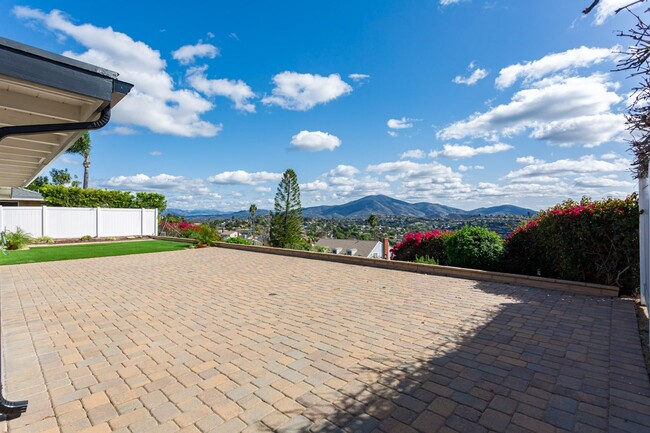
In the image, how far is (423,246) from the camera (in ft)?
29.4

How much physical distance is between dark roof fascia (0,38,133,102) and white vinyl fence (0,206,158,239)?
56.2 feet

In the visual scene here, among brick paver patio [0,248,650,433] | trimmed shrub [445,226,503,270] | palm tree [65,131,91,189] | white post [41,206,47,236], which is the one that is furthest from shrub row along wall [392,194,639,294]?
palm tree [65,131,91,189]

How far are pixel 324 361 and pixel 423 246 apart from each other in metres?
6.62

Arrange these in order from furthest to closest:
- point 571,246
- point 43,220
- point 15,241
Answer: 1. point 43,220
2. point 15,241
3. point 571,246

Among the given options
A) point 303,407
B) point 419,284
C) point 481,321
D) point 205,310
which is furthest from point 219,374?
point 419,284

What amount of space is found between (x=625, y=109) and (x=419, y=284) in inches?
167

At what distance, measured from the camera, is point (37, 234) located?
605 inches

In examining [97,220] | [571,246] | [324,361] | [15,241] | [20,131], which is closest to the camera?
[20,131]

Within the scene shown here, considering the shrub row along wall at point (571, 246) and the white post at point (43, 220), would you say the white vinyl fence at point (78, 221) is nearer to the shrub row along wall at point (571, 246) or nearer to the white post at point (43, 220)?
the white post at point (43, 220)

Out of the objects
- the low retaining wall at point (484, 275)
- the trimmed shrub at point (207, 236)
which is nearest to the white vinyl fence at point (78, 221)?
the trimmed shrub at point (207, 236)

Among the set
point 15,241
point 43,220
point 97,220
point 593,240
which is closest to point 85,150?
point 97,220

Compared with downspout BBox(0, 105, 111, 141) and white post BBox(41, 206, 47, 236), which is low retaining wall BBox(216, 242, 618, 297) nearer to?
downspout BBox(0, 105, 111, 141)

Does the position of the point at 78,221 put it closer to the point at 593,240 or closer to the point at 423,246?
the point at 423,246

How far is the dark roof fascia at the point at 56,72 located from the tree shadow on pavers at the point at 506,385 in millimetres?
2793
